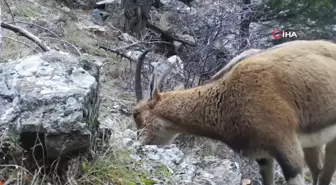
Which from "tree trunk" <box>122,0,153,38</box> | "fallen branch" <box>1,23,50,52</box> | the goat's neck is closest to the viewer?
"fallen branch" <box>1,23,50,52</box>

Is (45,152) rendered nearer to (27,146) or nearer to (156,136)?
(27,146)

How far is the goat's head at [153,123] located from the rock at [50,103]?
5.80ft

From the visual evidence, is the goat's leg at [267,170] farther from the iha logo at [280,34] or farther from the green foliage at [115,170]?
the iha logo at [280,34]

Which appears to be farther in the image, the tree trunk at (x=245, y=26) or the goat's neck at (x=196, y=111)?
the tree trunk at (x=245, y=26)

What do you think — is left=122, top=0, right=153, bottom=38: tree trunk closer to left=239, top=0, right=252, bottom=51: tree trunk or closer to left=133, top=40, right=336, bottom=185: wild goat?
left=239, top=0, right=252, bottom=51: tree trunk

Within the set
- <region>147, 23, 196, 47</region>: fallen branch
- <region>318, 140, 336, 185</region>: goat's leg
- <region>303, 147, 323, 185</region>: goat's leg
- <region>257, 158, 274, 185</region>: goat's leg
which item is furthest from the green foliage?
<region>147, 23, 196, 47</region>: fallen branch

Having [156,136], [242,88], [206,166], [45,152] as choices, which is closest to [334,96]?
[242,88]

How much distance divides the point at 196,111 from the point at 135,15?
758cm

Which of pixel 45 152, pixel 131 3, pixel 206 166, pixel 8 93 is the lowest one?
pixel 206 166

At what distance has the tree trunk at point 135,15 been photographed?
13.3 m

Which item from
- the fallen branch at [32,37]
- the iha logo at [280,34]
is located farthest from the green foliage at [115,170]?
the iha logo at [280,34]

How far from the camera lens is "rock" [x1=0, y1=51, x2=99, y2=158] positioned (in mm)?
4023

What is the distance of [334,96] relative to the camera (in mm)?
5934

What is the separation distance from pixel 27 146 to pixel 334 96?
3.04m
